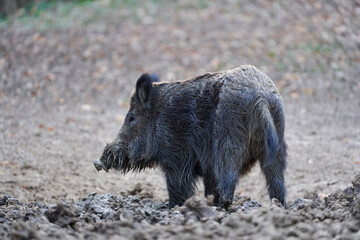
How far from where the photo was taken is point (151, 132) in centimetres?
563

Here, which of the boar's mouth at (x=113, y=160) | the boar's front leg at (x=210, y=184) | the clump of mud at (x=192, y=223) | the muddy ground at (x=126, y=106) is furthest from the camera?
the boar's mouth at (x=113, y=160)

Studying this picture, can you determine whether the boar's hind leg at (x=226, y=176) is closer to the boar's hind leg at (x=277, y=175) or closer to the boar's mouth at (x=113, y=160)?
the boar's hind leg at (x=277, y=175)

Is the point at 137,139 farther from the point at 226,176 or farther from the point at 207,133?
the point at 226,176

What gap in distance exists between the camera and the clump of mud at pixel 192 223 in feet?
11.0

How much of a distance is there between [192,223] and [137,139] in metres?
2.31

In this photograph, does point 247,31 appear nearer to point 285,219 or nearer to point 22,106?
point 22,106

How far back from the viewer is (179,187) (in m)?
5.38

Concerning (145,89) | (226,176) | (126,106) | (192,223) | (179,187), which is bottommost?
(126,106)

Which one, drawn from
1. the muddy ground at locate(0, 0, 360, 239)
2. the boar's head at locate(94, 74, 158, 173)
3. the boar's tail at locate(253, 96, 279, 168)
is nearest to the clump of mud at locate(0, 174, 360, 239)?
the muddy ground at locate(0, 0, 360, 239)

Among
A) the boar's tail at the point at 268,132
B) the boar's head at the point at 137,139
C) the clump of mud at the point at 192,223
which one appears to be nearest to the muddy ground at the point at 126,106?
the clump of mud at the point at 192,223

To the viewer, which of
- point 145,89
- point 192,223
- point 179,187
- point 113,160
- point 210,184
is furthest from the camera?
point 113,160

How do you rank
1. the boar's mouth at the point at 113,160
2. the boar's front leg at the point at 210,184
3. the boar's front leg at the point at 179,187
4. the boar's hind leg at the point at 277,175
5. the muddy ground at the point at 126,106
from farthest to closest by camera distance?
the boar's mouth at the point at 113,160 → the boar's front leg at the point at 179,187 → the boar's hind leg at the point at 277,175 → the boar's front leg at the point at 210,184 → the muddy ground at the point at 126,106

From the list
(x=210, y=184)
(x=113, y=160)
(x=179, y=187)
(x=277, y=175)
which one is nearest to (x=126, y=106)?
(x=113, y=160)

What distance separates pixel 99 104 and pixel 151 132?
596 centimetres
